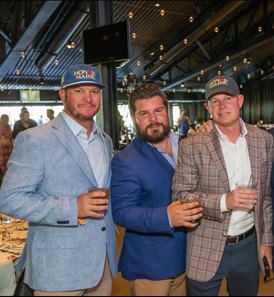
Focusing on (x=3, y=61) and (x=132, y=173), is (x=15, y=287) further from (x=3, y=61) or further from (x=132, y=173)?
(x=3, y=61)

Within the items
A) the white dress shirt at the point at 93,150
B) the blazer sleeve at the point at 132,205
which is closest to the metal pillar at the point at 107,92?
the white dress shirt at the point at 93,150

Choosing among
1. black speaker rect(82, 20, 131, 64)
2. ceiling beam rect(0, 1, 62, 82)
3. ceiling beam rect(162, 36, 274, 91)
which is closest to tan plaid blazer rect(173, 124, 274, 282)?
black speaker rect(82, 20, 131, 64)

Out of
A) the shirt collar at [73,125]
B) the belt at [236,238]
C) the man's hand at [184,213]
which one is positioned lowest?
the belt at [236,238]

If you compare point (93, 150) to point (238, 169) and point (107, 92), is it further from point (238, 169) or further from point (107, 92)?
point (107, 92)

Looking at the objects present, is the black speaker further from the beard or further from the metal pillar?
the beard

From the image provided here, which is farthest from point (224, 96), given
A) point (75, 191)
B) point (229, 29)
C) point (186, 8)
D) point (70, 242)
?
point (229, 29)

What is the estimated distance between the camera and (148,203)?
68.0 inches

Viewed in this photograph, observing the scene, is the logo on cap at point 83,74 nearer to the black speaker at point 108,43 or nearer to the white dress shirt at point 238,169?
the white dress shirt at point 238,169

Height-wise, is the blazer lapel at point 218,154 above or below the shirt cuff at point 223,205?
above

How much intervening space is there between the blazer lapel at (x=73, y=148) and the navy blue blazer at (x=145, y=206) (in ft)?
0.49

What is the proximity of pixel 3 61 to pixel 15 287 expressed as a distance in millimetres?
10162

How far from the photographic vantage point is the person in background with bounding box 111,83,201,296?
164cm

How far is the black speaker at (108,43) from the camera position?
5656mm

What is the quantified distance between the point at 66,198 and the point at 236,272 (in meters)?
0.98
